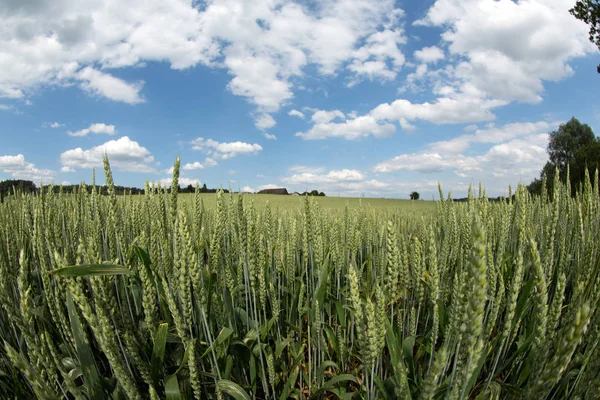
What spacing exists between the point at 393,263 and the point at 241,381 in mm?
977

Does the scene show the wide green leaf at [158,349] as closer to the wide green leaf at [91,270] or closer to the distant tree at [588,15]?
the wide green leaf at [91,270]

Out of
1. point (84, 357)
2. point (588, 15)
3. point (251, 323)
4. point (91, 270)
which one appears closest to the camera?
point (91, 270)

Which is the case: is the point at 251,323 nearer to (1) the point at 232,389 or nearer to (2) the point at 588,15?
(1) the point at 232,389

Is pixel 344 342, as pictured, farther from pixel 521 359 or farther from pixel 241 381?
pixel 521 359

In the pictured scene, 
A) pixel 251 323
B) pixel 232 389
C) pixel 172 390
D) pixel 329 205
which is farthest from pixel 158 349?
pixel 329 205

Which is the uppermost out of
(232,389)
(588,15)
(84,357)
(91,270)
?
(588,15)

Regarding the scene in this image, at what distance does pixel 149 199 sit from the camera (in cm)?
214

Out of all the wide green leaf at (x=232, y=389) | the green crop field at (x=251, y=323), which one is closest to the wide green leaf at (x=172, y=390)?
the green crop field at (x=251, y=323)

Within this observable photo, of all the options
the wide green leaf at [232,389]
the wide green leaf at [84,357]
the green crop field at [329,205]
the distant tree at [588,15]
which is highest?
the distant tree at [588,15]

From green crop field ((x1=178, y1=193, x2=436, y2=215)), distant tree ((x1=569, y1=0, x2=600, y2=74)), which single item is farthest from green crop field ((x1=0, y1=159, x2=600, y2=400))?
distant tree ((x1=569, y1=0, x2=600, y2=74))

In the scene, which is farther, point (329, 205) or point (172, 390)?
point (329, 205)

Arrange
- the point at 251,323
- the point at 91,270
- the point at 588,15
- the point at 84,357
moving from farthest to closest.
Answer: the point at 588,15
the point at 251,323
the point at 84,357
the point at 91,270

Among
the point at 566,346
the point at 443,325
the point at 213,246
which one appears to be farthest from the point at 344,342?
the point at 566,346

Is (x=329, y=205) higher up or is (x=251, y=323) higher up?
(x=329, y=205)
